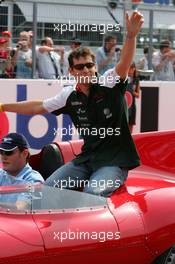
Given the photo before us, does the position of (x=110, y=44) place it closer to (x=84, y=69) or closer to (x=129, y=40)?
(x=84, y=69)

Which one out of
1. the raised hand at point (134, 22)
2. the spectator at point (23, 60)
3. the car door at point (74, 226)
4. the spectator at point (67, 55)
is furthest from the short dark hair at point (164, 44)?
the car door at point (74, 226)

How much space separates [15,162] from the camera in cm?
407

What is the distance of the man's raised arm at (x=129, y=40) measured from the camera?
387cm

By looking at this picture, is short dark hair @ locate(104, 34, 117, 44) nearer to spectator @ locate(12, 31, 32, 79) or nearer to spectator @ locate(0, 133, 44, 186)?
spectator @ locate(12, 31, 32, 79)

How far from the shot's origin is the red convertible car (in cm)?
352

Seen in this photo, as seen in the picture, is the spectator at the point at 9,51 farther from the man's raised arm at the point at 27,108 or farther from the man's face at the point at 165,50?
A: the man's raised arm at the point at 27,108

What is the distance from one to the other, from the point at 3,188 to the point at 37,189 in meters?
0.20

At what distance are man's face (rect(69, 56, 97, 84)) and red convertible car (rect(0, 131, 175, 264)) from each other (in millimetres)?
734

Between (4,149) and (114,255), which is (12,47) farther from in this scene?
(114,255)

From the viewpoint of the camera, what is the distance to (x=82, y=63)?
4.16m

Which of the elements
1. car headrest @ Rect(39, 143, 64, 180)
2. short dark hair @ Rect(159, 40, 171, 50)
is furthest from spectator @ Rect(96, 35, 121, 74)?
car headrest @ Rect(39, 143, 64, 180)

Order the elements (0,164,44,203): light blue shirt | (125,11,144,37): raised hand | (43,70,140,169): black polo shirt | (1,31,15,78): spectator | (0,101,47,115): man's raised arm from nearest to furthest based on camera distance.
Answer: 1. (125,11,144,37): raised hand
2. (0,164,44,203): light blue shirt
3. (43,70,140,169): black polo shirt
4. (0,101,47,115): man's raised arm
5. (1,31,15,78): spectator

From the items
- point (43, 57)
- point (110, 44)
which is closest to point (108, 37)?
point (110, 44)

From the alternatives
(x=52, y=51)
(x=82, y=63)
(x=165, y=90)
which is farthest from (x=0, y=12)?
(x=82, y=63)
